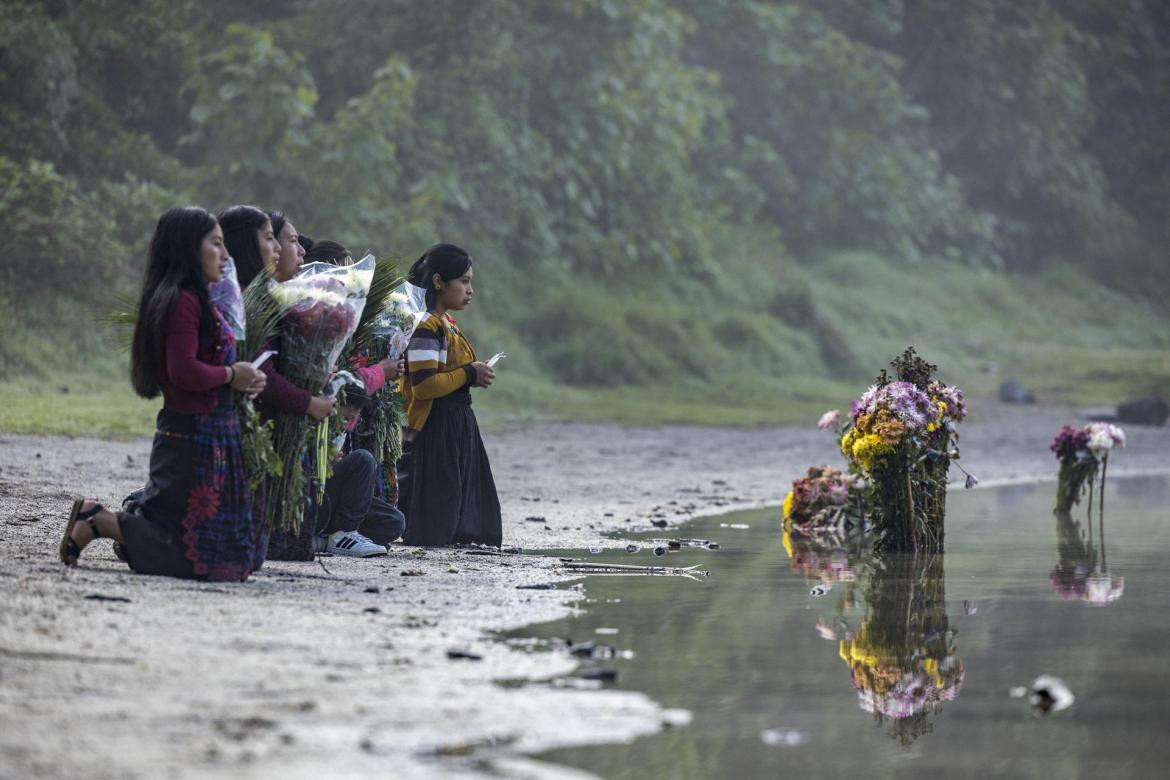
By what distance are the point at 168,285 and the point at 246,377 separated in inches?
20.3

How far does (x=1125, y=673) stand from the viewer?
6.20m

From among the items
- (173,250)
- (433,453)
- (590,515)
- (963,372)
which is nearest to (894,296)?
(963,372)

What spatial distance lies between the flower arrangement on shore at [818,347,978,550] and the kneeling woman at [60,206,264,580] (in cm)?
384

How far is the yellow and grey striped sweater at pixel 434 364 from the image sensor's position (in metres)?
9.25

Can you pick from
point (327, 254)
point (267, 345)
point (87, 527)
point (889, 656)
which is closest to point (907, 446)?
point (889, 656)

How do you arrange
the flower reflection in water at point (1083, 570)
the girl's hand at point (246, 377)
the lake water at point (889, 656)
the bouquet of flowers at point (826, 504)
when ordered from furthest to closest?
the bouquet of flowers at point (826, 504)
the flower reflection in water at point (1083, 570)
the girl's hand at point (246, 377)
the lake water at point (889, 656)

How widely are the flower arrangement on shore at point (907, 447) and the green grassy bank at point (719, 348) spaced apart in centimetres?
826

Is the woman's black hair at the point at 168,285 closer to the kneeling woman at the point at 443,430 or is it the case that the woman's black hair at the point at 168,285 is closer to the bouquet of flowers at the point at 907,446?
the kneeling woman at the point at 443,430

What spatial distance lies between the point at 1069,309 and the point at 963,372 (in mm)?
12898

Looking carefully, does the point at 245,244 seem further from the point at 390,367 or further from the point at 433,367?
the point at 433,367

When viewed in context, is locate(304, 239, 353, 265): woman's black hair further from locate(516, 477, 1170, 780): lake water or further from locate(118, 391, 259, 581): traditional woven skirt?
locate(516, 477, 1170, 780): lake water

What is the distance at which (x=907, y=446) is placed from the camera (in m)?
9.52

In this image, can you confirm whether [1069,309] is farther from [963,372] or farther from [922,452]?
[922,452]

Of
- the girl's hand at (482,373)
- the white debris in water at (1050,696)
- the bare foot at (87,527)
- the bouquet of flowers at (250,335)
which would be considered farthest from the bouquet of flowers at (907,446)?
the bare foot at (87,527)
